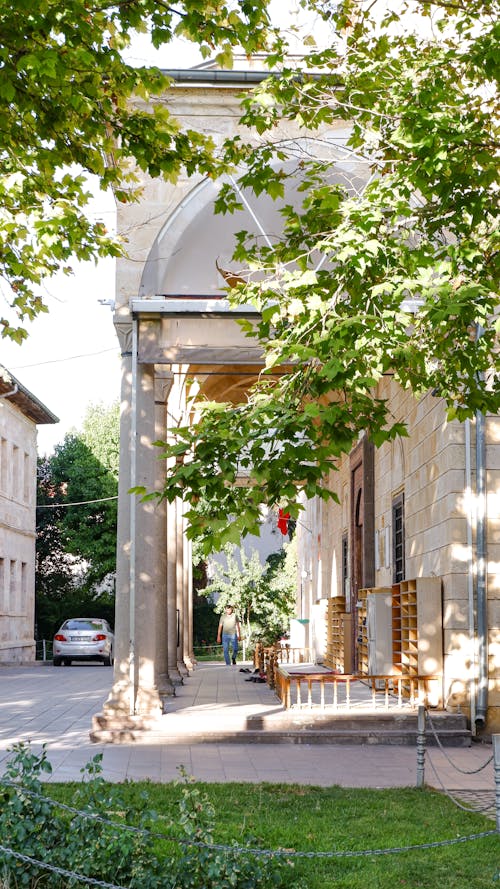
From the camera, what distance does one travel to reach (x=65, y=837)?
6000 mm

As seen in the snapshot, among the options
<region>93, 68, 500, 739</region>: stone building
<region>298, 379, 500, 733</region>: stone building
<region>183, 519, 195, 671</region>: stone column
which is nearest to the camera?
<region>298, 379, 500, 733</region>: stone building

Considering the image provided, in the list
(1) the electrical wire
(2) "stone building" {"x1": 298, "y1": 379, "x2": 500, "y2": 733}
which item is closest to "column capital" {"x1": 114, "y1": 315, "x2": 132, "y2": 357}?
(2) "stone building" {"x1": 298, "y1": 379, "x2": 500, "y2": 733}

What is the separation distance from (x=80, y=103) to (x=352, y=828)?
5425 mm

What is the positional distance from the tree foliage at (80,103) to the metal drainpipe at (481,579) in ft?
17.9

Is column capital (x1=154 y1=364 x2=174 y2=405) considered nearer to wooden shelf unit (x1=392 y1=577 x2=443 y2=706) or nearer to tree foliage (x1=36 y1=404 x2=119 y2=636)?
wooden shelf unit (x1=392 y1=577 x2=443 y2=706)

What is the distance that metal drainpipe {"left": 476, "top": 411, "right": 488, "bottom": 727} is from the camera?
1316 cm

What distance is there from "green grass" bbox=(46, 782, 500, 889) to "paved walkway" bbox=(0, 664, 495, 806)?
21.0 inches

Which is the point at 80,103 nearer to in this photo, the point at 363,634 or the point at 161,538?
the point at 161,538

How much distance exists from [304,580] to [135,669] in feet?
77.0

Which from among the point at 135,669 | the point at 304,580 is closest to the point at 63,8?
the point at 135,669

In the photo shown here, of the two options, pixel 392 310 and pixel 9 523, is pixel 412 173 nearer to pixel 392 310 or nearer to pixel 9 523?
pixel 392 310

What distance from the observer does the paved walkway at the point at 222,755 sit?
10.3 meters

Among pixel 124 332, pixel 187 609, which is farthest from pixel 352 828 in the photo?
pixel 187 609

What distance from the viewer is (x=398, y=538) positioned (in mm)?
18219
